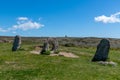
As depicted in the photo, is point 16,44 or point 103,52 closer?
point 103,52

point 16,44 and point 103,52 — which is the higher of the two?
point 16,44

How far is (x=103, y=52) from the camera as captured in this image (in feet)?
140

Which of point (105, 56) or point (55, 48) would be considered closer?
point (105, 56)

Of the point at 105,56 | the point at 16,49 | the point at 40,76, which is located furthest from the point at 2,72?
the point at 16,49

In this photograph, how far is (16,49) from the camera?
56.7m

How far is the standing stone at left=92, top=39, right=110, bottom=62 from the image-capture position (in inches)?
1661

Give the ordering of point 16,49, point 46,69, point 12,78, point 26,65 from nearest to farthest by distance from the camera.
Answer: point 12,78
point 46,69
point 26,65
point 16,49

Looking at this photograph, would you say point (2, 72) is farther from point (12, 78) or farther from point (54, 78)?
point (54, 78)

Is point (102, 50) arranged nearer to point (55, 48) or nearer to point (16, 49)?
point (55, 48)

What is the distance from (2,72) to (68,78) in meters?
6.74

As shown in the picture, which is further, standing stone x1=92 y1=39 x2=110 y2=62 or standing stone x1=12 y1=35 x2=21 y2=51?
standing stone x1=12 y1=35 x2=21 y2=51

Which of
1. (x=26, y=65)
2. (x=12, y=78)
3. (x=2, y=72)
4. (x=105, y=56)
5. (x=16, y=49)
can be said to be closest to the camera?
(x=12, y=78)

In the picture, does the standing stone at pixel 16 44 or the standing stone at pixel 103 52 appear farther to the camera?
the standing stone at pixel 16 44

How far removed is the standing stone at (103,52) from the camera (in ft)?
138
